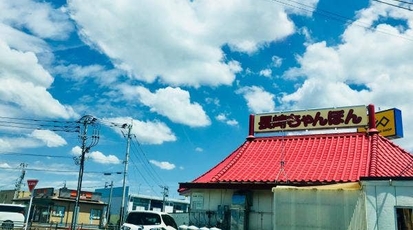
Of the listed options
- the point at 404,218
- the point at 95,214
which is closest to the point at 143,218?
the point at 404,218

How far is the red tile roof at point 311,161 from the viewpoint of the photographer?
1619cm

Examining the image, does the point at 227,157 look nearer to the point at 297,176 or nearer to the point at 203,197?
the point at 203,197

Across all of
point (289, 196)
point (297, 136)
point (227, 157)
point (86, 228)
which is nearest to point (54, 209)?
point (86, 228)

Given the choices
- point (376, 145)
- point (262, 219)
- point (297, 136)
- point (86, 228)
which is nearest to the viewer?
point (262, 219)

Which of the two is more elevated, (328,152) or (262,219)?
(328,152)

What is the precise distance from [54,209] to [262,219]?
35.9 metres

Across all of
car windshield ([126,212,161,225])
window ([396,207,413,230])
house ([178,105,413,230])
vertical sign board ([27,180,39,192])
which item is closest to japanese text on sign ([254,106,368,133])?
house ([178,105,413,230])

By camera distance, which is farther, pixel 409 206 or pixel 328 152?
pixel 328 152

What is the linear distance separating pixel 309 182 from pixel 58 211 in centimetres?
3820

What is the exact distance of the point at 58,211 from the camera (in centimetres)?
4550

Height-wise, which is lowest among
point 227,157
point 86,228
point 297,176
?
point 86,228

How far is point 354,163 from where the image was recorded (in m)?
16.9

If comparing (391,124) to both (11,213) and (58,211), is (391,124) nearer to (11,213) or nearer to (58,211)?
(11,213)

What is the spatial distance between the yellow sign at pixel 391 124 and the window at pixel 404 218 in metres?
10.7
